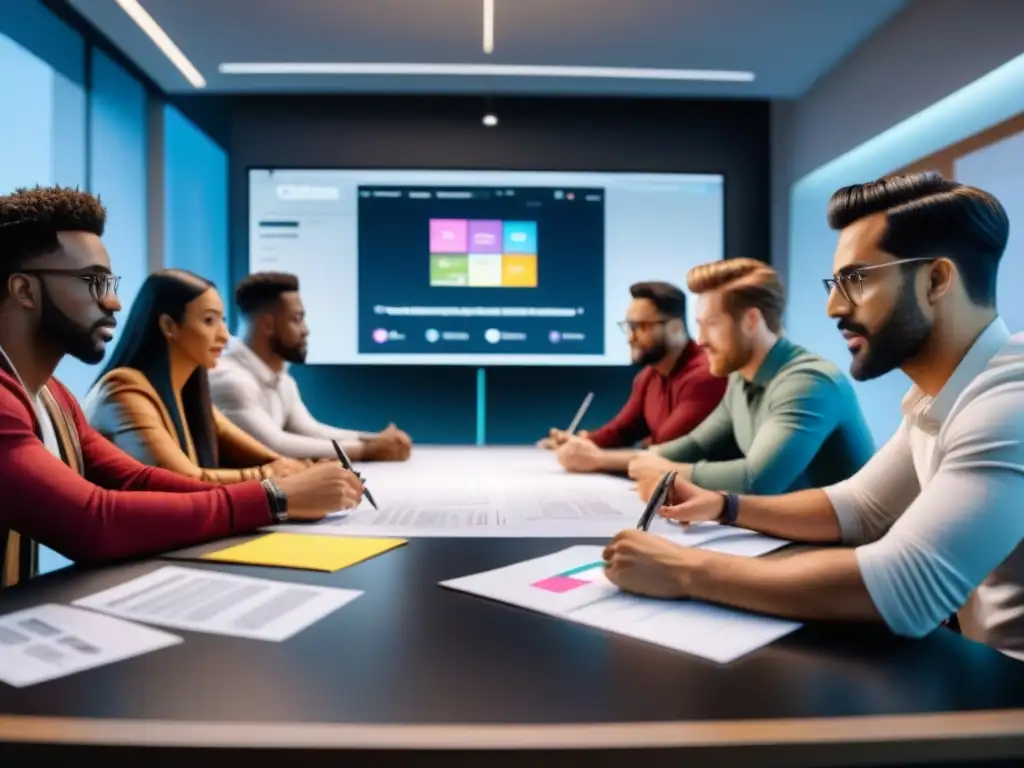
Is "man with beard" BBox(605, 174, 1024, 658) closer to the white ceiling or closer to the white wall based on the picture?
the white wall

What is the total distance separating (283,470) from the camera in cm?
194

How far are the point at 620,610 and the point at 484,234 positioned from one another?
10.8 ft

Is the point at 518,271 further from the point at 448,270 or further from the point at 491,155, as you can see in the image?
the point at 491,155

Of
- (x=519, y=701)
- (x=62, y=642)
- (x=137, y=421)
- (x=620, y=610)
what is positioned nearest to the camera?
(x=519, y=701)

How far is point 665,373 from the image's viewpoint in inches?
118

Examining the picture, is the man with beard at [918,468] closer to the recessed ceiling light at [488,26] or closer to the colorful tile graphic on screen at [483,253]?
the recessed ceiling light at [488,26]

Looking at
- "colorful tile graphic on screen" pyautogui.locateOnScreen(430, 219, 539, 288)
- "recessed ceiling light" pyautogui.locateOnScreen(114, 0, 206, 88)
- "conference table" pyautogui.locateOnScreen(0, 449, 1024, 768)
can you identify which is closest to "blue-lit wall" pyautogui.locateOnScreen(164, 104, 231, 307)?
"recessed ceiling light" pyautogui.locateOnScreen(114, 0, 206, 88)

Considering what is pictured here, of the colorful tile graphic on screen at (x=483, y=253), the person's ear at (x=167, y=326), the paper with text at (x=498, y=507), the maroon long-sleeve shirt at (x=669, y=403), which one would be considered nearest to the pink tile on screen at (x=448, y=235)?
the colorful tile graphic on screen at (x=483, y=253)

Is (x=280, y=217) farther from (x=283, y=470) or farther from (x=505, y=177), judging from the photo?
(x=283, y=470)

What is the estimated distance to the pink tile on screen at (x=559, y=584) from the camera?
3.09ft

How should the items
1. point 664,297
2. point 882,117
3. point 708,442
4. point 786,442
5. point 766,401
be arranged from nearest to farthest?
point 786,442 < point 766,401 < point 708,442 < point 664,297 < point 882,117

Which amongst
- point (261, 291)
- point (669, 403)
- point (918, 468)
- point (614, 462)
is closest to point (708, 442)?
point (614, 462)

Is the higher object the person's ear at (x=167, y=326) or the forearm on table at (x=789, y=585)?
the person's ear at (x=167, y=326)

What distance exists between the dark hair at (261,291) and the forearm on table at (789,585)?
246cm
